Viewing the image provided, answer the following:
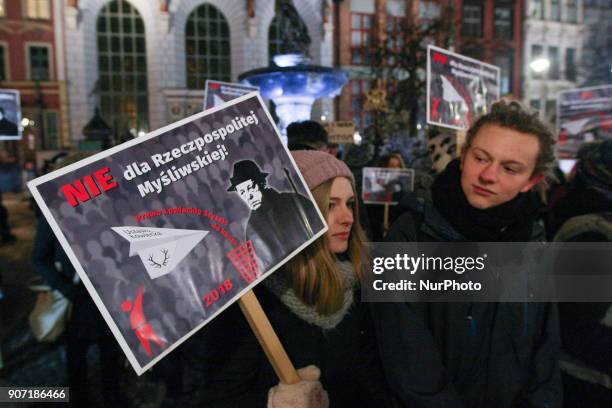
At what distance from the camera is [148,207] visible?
48.9 inches

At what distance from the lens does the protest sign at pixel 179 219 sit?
1145mm

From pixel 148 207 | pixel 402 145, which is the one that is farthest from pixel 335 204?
pixel 402 145

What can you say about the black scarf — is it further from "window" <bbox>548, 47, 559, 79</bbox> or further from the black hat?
"window" <bbox>548, 47, 559, 79</bbox>

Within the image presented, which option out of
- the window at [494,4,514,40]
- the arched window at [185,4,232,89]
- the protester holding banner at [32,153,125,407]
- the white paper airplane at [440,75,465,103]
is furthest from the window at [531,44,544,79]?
the protester holding banner at [32,153,125,407]

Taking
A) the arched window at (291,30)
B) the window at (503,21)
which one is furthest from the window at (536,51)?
the arched window at (291,30)

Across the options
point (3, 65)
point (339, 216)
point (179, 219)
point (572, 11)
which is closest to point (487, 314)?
point (339, 216)

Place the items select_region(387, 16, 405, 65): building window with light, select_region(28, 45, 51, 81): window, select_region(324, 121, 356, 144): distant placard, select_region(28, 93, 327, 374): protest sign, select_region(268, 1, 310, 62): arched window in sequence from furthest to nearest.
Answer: select_region(28, 45, 51, 81): window
select_region(387, 16, 405, 65): building window with light
select_region(268, 1, 310, 62): arched window
select_region(324, 121, 356, 144): distant placard
select_region(28, 93, 327, 374): protest sign

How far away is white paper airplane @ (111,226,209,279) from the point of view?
121 cm

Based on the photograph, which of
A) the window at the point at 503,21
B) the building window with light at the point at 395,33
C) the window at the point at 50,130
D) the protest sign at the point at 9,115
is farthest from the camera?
the window at the point at 503,21

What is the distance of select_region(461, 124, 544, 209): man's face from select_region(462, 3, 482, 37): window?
84.4 feet

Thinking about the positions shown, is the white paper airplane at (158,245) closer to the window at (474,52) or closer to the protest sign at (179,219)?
the protest sign at (179,219)

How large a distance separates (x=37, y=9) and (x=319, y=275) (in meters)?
26.6

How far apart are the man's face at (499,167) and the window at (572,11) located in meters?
25.1

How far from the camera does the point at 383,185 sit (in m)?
4.49
